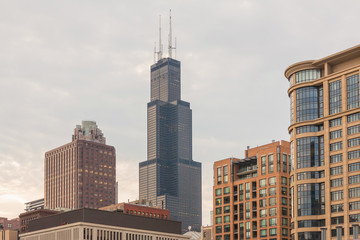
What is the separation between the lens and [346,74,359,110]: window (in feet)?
554

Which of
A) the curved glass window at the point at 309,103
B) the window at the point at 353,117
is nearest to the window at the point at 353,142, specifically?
the window at the point at 353,117

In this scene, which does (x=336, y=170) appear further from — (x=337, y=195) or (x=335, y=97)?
(x=335, y=97)

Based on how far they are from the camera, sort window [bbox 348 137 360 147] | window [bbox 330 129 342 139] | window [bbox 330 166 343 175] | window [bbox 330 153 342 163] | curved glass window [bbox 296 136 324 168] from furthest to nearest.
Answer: curved glass window [bbox 296 136 324 168], window [bbox 330 129 342 139], window [bbox 330 153 342 163], window [bbox 330 166 343 175], window [bbox 348 137 360 147]

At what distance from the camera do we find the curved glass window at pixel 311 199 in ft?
560

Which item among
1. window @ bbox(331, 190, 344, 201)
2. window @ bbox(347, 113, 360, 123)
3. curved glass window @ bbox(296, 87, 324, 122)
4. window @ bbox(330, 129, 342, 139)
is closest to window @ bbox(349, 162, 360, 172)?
window @ bbox(331, 190, 344, 201)

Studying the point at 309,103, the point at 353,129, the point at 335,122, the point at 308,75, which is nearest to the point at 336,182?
the point at 353,129

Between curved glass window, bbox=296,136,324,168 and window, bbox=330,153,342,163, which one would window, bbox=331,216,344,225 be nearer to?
window, bbox=330,153,342,163

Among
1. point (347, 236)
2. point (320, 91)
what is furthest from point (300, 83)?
point (347, 236)

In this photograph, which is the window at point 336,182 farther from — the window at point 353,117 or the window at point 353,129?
the window at point 353,117

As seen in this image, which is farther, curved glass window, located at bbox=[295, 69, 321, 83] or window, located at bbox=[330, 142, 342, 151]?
curved glass window, located at bbox=[295, 69, 321, 83]

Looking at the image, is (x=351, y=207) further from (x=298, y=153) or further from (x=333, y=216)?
(x=298, y=153)

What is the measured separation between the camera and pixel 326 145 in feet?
567

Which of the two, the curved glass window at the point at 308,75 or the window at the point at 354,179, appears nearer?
the window at the point at 354,179

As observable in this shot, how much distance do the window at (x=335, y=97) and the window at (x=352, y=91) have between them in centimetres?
276
